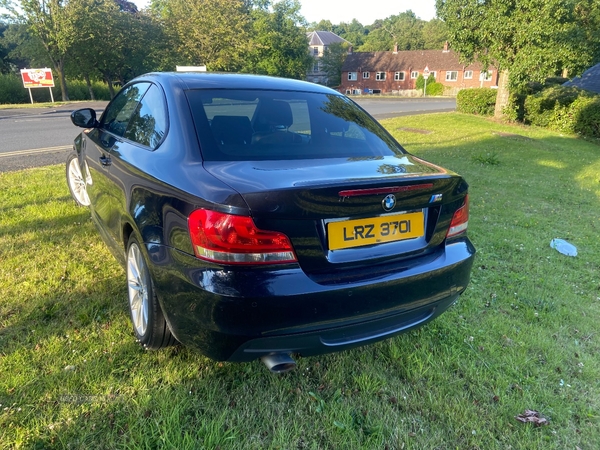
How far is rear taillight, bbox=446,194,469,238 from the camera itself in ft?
7.81

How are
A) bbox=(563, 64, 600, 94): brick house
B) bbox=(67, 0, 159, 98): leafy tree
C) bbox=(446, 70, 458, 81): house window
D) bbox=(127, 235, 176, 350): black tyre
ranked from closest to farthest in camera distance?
bbox=(127, 235, 176, 350): black tyre, bbox=(563, 64, 600, 94): brick house, bbox=(67, 0, 159, 98): leafy tree, bbox=(446, 70, 458, 81): house window

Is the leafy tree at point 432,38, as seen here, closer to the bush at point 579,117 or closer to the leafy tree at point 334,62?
the leafy tree at point 334,62

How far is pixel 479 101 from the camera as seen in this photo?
19203 millimetres

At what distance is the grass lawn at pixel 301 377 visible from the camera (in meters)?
2.04

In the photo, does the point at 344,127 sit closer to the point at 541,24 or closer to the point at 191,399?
the point at 191,399

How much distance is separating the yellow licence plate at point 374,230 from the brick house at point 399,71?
214 ft

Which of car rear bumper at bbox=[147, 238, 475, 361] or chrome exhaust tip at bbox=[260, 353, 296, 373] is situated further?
chrome exhaust tip at bbox=[260, 353, 296, 373]

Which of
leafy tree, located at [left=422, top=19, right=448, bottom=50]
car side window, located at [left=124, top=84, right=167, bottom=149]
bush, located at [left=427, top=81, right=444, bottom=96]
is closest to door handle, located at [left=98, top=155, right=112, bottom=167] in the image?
car side window, located at [left=124, top=84, right=167, bottom=149]

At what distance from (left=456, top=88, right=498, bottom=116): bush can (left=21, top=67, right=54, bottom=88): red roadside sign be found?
80.6ft

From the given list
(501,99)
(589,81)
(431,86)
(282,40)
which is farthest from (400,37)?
(501,99)

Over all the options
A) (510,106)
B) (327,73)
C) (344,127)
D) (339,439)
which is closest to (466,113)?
(510,106)

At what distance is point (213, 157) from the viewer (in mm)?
2166

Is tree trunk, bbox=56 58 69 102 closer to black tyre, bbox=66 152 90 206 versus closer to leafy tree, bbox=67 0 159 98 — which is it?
leafy tree, bbox=67 0 159 98

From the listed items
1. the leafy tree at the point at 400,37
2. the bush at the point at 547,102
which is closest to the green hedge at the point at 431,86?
the leafy tree at the point at 400,37
